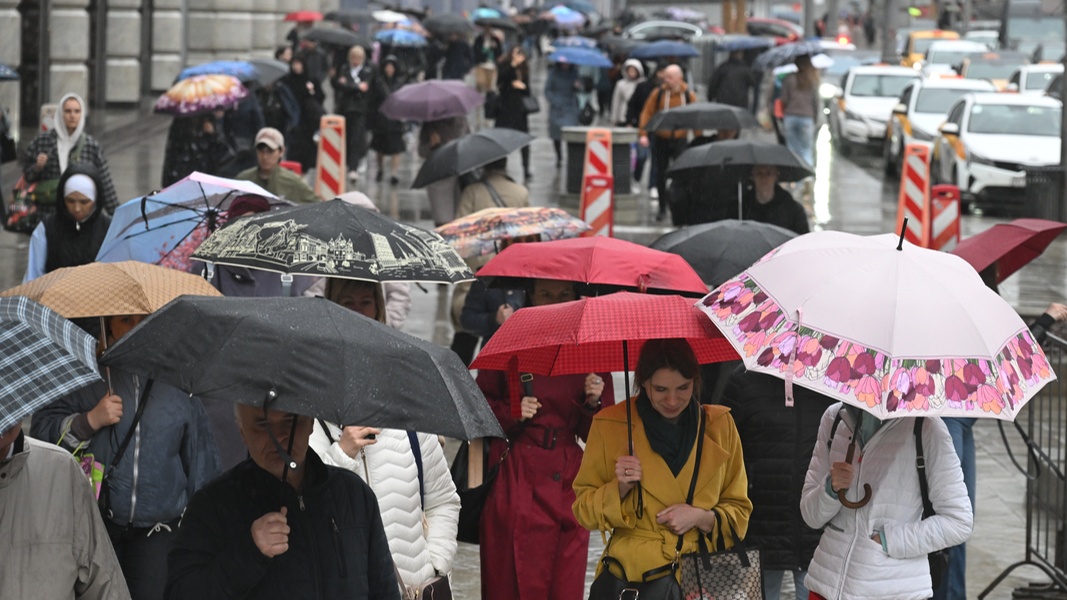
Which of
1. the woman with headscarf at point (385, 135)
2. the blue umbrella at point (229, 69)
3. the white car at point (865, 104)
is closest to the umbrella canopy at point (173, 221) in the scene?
the blue umbrella at point (229, 69)

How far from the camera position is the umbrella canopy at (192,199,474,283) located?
6.08 meters

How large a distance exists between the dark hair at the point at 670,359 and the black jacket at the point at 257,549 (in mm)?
1496

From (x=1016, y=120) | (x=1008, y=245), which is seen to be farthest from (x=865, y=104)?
(x=1008, y=245)

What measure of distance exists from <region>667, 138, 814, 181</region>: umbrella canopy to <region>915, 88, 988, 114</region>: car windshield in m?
17.9

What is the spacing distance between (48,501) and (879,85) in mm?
32035

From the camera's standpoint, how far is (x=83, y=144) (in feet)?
42.8

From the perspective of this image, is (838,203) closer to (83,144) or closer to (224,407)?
(83,144)

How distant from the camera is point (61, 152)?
511 inches

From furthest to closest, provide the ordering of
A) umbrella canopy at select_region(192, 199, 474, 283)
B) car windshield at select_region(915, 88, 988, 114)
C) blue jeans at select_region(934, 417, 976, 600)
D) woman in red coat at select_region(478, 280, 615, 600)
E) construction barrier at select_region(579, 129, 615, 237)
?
1. car windshield at select_region(915, 88, 988, 114)
2. construction barrier at select_region(579, 129, 615, 237)
3. blue jeans at select_region(934, 417, 976, 600)
4. woman in red coat at select_region(478, 280, 615, 600)
5. umbrella canopy at select_region(192, 199, 474, 283)

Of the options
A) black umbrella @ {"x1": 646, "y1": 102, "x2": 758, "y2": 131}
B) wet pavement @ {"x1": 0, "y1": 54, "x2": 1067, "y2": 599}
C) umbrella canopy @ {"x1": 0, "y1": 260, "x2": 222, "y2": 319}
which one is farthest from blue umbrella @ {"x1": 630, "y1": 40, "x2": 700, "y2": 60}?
umbrella canopy @ {"x1": 0, "y1": 260, "x2": 222, "y2": 319}

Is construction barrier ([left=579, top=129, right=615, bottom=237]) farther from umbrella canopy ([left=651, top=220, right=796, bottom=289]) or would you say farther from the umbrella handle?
the umbrella handle

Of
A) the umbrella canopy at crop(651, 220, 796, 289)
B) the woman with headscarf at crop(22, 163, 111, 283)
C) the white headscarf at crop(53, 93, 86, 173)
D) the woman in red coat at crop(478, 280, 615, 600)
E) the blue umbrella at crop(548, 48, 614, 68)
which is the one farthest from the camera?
the blue umbrella at crop(548, 48, 614, 68)

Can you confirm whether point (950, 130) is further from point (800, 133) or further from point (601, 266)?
point (601, 266)

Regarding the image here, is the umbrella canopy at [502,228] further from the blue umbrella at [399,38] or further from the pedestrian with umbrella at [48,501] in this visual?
the blue umbrella at [399,38]
